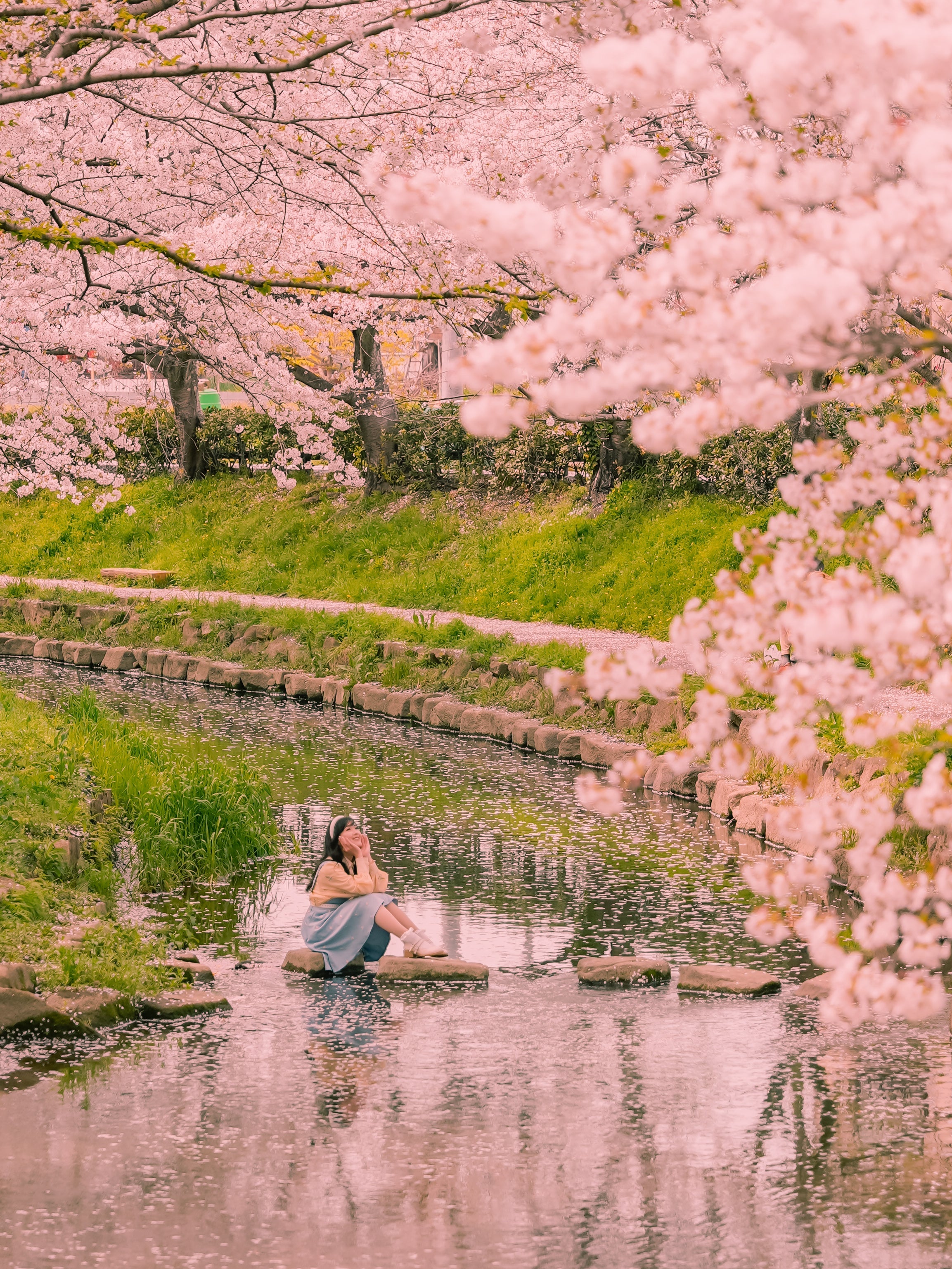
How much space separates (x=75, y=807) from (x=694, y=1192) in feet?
18.6

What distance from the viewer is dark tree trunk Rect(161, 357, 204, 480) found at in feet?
80.6

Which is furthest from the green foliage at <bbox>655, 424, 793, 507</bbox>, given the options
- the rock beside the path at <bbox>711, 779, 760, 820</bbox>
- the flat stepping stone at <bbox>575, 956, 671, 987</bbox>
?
the flat stepping stone at <bbox>575, 956, 671, 987</bbox>

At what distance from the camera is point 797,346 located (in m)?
2.80

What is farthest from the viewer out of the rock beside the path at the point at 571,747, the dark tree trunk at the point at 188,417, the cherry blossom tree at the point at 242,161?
the dark tree trunk at the point at 188,417

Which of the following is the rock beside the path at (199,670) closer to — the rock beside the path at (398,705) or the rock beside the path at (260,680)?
the rock beside the path at (260,680)

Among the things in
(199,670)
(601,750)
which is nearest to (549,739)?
(601,750)

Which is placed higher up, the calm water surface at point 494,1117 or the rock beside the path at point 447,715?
the rock beside the path at point 447,715

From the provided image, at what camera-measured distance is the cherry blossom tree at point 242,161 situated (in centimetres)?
620

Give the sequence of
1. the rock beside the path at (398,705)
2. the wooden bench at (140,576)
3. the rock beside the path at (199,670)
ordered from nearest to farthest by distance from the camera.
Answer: the rock beside the path at (398,705) → the rock beside the path at (199,670) → the wooden bench at (140,576)

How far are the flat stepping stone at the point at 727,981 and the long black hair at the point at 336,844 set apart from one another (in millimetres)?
1937

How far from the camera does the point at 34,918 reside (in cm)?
754

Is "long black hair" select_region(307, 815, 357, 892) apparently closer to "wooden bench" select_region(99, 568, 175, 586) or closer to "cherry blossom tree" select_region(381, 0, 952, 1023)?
"cherry blossom tree" select_region(381, 0, 952, 1023)

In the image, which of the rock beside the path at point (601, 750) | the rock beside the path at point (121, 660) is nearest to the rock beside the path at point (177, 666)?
the rock beside the path at point (121, 660)

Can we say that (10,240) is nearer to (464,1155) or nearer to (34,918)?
(34,918)
